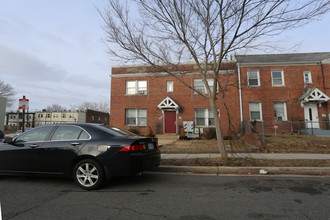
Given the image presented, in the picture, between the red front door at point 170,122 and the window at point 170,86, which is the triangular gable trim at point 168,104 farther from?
the window at point 170,86

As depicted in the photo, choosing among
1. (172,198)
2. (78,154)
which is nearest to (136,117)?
(78,154)

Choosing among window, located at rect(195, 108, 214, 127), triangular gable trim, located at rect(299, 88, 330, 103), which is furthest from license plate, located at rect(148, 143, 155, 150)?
triangular gable trim, located at rect(299, 88, 330, 103)

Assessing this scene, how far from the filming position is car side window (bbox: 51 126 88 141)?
15.6ft

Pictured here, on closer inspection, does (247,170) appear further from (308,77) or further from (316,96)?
(308,77)

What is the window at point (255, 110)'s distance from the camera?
57.2 feet

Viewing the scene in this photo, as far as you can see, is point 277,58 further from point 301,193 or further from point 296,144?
point 301,193

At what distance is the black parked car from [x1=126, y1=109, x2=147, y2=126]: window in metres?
13.6

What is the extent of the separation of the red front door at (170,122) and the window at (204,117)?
6.76ft

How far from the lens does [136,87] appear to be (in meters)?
19.2

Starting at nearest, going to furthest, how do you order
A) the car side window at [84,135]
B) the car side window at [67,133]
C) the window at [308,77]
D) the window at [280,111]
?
1. the car side window at [84,135]
2. the car side window at [67,133]
3. the window at [280,111]
4. the window at [308,77]

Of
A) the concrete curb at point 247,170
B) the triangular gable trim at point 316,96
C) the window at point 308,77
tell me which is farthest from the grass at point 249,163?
the window at point 308,77

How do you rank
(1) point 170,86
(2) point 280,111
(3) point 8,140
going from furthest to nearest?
(1) point 170,86
(2) point 280,111
(3) point 8,140

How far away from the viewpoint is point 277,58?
18500 mm

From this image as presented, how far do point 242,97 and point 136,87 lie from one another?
970 cm
